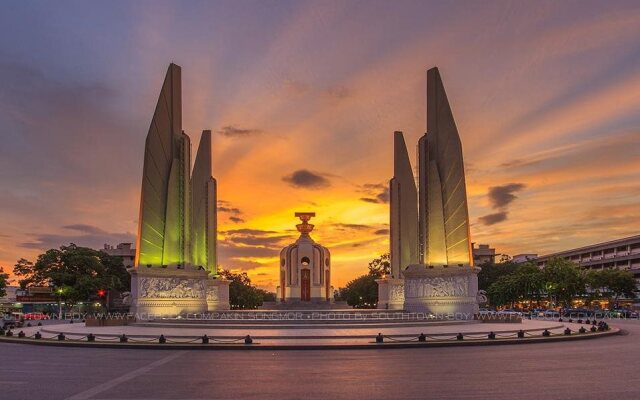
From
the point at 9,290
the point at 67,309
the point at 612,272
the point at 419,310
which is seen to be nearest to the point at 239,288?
the point at 67,309

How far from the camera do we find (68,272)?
70250mm

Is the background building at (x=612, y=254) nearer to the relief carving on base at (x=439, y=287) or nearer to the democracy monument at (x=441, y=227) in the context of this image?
the democracy monument at (x=441, y=227)

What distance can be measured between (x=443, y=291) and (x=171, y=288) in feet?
62.0

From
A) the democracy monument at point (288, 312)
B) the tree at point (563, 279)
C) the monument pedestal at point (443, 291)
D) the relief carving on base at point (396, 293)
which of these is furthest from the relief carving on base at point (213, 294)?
the tree at point (563, 279)

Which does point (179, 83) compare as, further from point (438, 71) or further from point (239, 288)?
point (239, 288)

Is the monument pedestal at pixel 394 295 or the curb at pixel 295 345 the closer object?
the curb at pixel 295 345

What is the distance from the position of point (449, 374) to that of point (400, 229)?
47254mm

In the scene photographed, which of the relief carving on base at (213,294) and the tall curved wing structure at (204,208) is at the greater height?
the tall curved wing structure at (204,208)

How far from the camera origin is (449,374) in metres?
16.2

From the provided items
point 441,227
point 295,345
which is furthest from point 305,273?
point 295,345

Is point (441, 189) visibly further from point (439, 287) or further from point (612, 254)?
point (612, 254)

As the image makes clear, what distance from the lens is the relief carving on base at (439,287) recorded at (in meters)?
43.5

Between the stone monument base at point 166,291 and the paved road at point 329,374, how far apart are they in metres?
18.5

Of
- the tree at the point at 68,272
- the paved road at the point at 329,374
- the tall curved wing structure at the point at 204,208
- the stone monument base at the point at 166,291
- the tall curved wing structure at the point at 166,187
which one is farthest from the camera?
the tree at the point at 68,272
